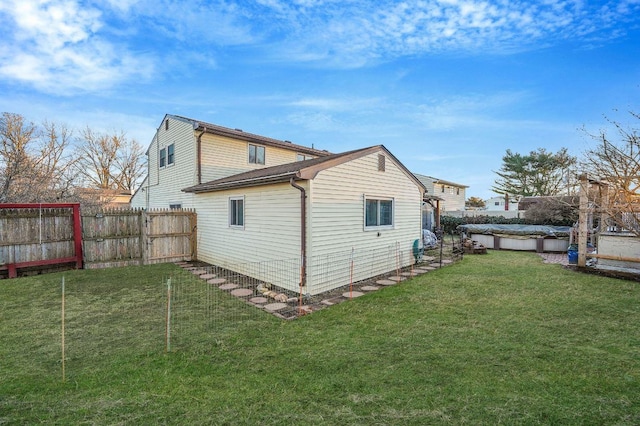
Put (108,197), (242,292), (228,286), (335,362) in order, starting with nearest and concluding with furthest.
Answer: (335,362), (242,292), (228,286), (108,197)

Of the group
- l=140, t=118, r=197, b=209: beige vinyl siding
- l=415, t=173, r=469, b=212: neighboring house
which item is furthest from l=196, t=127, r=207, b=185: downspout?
l=415, t=173, r=469, b=212: neighboring house

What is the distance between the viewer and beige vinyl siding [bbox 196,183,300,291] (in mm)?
7410

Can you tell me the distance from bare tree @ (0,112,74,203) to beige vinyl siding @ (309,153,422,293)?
13007 mm

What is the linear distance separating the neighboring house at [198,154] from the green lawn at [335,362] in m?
7.37

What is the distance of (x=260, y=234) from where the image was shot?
28.0 feet

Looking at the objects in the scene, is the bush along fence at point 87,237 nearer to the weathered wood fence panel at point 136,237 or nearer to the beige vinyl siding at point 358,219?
the weathered wood fence panel at point 136,237

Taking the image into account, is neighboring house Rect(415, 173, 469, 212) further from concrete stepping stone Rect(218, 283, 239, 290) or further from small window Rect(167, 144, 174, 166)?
concrete stepping stone Rect(218, 283, 239, 290)

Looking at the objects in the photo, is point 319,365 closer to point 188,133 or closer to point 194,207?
point 194,207

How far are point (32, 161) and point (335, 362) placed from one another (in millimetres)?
17994

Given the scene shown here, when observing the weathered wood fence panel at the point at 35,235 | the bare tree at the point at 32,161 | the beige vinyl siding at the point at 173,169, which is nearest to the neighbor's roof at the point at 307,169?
the beige vinyl siding at the point at 173,169

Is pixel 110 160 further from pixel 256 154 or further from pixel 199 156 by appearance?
pixel 256 154

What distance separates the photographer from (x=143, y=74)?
41.9ft

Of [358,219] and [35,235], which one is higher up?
[358,219]

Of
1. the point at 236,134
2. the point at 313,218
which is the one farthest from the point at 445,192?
the point at 313,218
